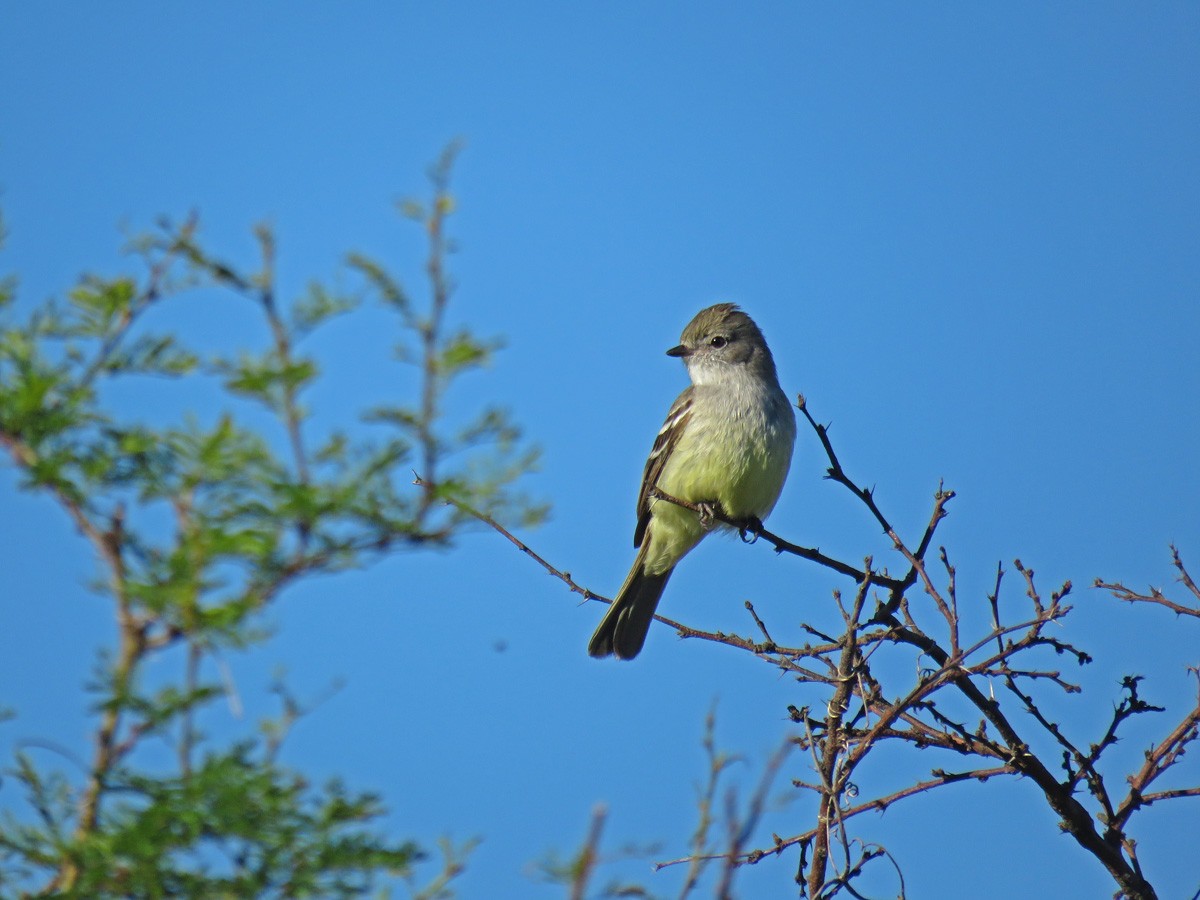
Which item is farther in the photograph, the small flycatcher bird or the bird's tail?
the bird's tail

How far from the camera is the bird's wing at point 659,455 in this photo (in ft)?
23.7

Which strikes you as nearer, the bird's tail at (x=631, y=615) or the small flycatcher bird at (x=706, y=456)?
the small flycatcher bird at (x=706, y=456)

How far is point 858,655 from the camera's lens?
308cm

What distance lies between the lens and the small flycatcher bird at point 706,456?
22.0 ft

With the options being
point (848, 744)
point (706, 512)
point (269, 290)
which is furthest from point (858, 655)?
point (269, 290)

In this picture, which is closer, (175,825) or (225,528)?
(175,825)

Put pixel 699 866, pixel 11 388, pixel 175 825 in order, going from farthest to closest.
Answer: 1. pixel 11 388
2. pixel 175 825
3. pixel 699 866

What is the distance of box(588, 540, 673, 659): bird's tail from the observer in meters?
7.18

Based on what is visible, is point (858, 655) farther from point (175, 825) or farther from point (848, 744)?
point (175, 825)

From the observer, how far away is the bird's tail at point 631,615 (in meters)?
7.18

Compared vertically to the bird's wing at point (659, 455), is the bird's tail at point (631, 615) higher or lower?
lower

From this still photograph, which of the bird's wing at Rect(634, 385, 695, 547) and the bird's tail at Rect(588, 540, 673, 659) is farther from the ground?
the bird's wing at Rect(634, 385, 695, 547)

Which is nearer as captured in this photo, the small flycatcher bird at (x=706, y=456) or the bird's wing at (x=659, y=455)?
the small flycatcher bird at (x=706, y=456)

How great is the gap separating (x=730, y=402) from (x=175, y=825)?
12.9 ft
